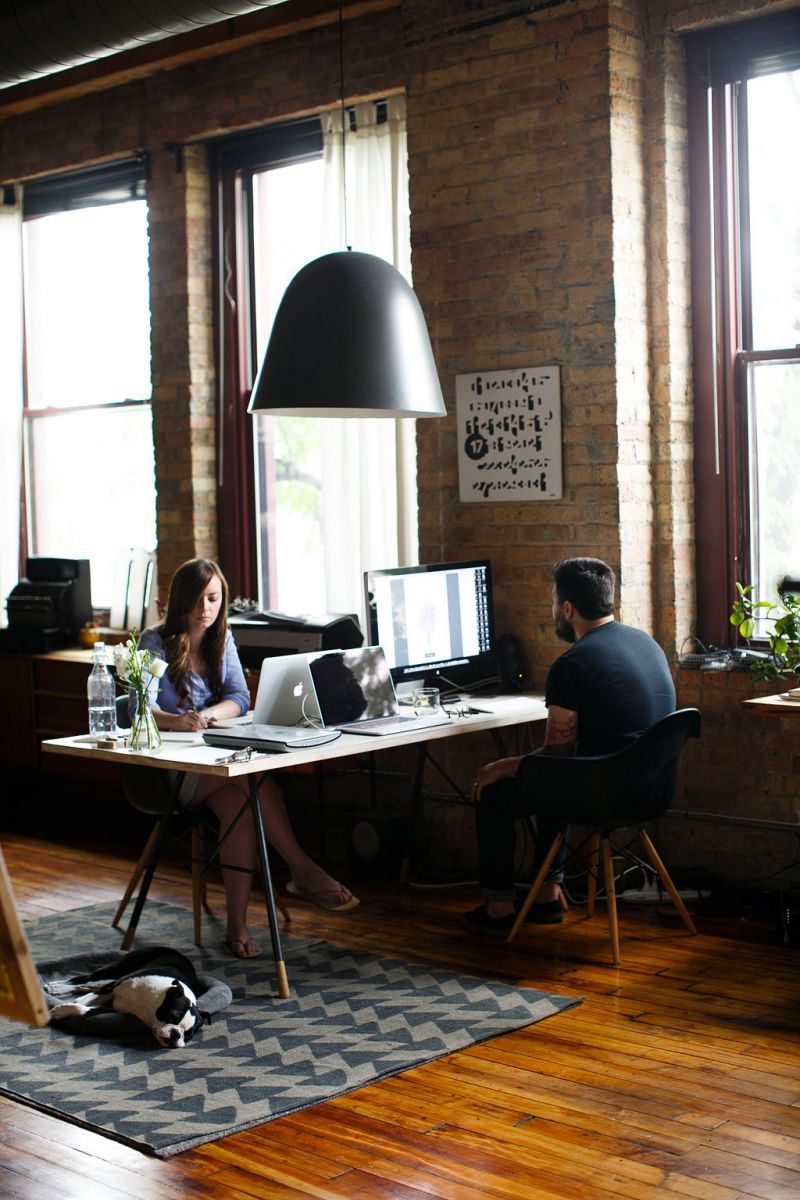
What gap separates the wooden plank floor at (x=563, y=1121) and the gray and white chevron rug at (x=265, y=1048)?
69mm

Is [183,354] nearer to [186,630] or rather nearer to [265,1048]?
[186,630]

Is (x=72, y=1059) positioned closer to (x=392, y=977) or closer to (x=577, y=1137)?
(x=392, y=977)

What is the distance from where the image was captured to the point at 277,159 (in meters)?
6.79

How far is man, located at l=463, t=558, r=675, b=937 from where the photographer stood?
466 centimetres

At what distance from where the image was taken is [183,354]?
7.04 metres

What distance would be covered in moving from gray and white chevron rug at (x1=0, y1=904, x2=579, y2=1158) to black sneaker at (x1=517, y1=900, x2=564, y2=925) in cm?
63

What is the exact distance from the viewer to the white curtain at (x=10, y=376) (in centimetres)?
796

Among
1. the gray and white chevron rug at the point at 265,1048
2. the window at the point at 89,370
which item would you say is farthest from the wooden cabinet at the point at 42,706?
the gray and white chevron rug at the point at 265,1048

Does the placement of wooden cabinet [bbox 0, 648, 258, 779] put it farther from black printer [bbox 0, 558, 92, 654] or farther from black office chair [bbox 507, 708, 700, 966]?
black office chair [bbox 507, 708, 700, 966]

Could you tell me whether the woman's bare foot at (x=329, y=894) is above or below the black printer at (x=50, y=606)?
below

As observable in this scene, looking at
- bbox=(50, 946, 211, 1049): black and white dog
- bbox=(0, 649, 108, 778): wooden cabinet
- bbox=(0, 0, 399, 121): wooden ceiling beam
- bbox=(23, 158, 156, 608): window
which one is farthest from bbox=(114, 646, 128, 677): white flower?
bbox=(23, 158, 156, 608): window

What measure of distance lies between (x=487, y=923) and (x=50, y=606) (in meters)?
3.27

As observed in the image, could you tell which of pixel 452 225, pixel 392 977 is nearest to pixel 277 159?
pixel 452 225

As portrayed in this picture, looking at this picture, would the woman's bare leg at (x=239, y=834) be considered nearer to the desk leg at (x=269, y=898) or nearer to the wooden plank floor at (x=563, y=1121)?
the desk leg at (x=269, y=898)
